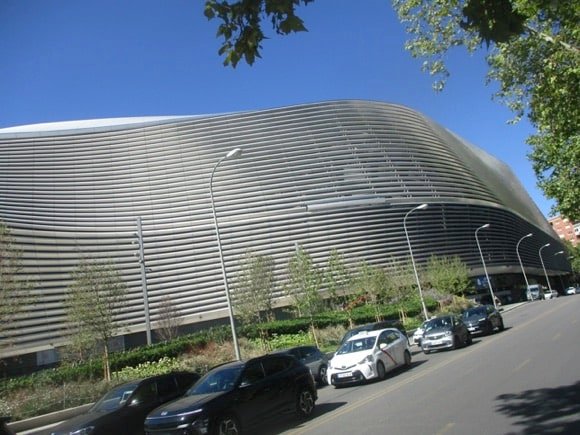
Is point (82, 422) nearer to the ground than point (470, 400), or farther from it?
farther from it

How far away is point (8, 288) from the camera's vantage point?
1953 cm

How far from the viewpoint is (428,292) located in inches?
2169

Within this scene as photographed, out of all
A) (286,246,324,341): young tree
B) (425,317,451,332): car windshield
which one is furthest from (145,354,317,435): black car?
(286,246,324,341): young tree

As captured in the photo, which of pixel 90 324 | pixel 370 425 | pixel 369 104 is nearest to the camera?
pixel 370 425

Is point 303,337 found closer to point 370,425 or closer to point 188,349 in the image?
point 188,349

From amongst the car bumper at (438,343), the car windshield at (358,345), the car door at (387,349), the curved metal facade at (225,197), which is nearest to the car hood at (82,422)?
the car windshield at (358,345)

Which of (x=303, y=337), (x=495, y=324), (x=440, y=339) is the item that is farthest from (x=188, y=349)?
(x=495, y=324)

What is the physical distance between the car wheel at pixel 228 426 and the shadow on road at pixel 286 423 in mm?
831

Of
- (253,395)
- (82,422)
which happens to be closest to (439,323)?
(253,395)

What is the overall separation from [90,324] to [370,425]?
18.4 meters

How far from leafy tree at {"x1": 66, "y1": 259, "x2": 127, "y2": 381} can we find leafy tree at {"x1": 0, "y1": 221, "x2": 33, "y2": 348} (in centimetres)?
265

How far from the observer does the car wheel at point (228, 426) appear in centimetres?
930

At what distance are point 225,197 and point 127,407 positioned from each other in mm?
56049

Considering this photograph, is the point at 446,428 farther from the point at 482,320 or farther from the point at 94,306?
the point at 94,306
